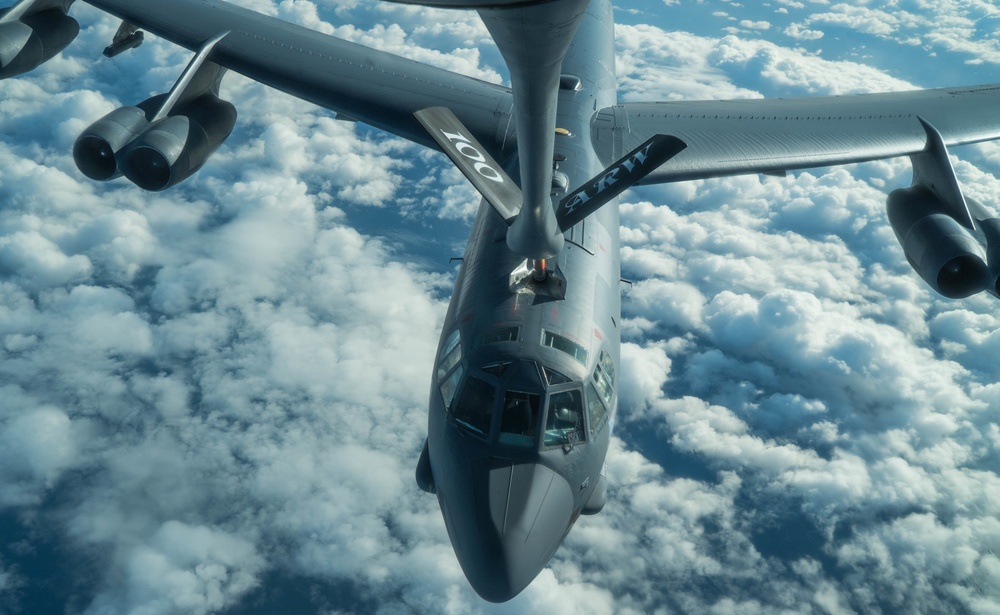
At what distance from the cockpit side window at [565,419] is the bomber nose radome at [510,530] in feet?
2.02

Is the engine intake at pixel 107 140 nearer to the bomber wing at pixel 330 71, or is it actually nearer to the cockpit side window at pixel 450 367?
the bomber wing at pixel 330 71

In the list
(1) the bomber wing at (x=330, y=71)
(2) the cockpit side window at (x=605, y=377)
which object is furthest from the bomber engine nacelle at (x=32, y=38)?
(2) the cockpit side window at (x=605, y=377)

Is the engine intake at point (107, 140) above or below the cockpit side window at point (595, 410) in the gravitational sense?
above

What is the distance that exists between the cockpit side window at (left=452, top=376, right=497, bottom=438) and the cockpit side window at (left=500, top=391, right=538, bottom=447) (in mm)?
276

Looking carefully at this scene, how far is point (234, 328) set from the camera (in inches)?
3479

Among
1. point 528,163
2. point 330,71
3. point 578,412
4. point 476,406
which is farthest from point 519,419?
point 330,71

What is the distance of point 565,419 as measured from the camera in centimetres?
1055

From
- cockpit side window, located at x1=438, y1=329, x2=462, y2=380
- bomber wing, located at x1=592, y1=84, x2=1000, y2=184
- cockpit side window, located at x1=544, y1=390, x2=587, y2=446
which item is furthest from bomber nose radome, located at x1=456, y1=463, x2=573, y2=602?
bomber wing, located at x1=592, y1=84, x2=1000, y2=184

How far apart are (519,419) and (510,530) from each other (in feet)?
6.19

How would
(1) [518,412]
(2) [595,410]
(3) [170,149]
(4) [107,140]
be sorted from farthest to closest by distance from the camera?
(3) [170,149] < (4) [107,140] < (2) [595,410] < (1) [518,412]

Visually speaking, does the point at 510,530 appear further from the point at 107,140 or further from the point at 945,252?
the point at 107,140

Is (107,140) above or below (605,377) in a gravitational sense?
above

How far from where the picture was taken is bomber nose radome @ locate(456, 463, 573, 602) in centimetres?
984

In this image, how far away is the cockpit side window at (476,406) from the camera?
1039 cm
